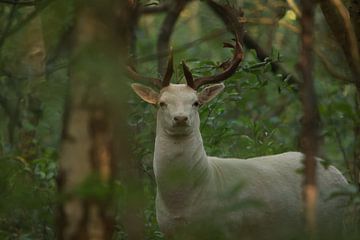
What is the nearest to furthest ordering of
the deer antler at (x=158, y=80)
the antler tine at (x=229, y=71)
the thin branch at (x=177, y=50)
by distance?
the thin branch at (x=177, y=50) → the deer antler at (x=158, y=80) → the antler tine at (x=229, y=71)

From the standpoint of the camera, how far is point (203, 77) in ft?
25.6

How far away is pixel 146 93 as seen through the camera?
7.56 metres

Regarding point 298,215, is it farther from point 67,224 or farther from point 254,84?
point 67,224

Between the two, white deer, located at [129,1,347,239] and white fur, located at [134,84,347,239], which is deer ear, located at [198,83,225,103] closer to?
white deer, located at [129,1,347,239]

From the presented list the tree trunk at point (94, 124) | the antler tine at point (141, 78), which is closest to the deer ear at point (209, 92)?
the antler tine at point (141, 78)

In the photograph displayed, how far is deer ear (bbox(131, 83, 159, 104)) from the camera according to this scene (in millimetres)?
7512

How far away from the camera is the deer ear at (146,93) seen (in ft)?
24.6

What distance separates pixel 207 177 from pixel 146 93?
88 cm

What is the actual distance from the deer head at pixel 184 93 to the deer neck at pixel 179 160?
71mm

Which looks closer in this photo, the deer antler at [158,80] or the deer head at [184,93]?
the deer head at [184,93]

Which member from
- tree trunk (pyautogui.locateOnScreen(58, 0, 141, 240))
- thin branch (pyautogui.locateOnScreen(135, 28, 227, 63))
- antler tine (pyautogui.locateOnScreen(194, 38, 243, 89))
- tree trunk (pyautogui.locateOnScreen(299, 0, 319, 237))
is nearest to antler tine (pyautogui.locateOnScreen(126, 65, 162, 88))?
antler tine (pyautogui.locateOnScreen(194, 38, 243, 89))

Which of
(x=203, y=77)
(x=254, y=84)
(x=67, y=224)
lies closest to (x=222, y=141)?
(x=254, y=84)

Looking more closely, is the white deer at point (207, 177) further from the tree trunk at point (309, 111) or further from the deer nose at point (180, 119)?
the tree trunk at point (309, 111)

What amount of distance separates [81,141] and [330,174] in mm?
5430
